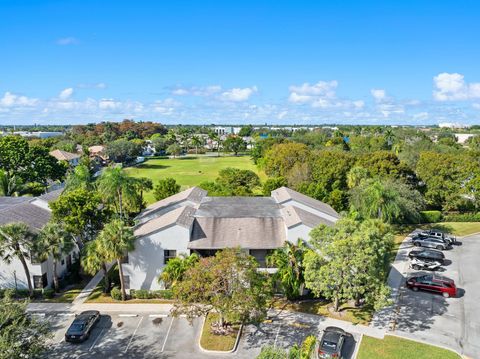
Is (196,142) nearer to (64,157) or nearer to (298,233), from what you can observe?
(64,157)

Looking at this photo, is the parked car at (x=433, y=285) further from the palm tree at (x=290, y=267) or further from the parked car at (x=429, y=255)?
the palm tree at (x=290, y=267)

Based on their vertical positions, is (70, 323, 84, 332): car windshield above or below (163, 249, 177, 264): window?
below

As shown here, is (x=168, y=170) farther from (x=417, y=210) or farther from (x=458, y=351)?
(x=458, y=351)

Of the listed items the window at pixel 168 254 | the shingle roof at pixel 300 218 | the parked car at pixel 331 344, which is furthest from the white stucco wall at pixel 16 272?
the parked car at pixel 331 344

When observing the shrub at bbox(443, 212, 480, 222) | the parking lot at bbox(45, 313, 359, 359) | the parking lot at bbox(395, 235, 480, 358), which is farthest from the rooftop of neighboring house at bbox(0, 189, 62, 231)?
the shrub at bbox(443, 212, 480, 222)

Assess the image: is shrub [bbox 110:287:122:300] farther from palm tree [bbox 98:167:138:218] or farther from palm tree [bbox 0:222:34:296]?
palm tree [bbox 98:167:138:218]

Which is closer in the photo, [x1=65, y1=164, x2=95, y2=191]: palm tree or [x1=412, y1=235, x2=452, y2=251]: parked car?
[x1=65, y1=164, x2=95, y2=191]: palm tree

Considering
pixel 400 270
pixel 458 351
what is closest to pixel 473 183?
pixel 400 270
